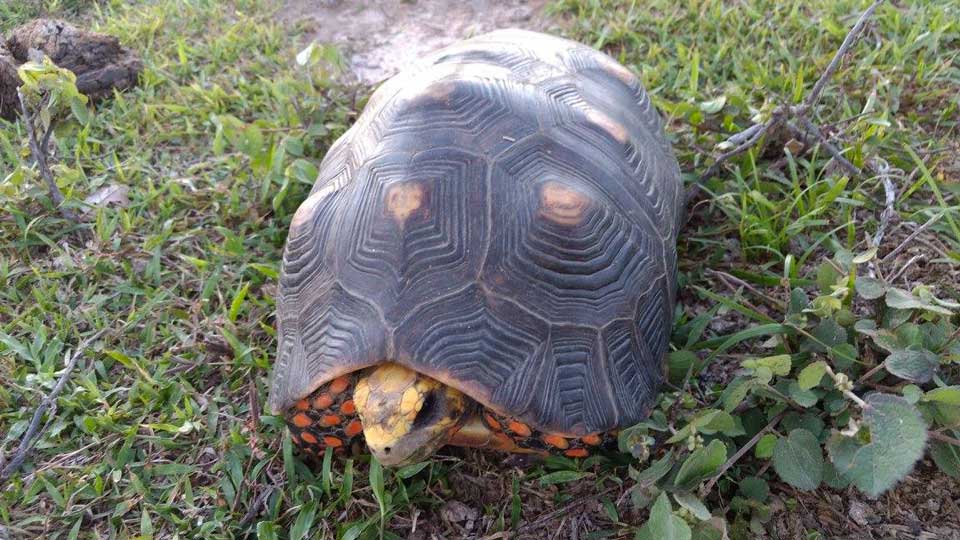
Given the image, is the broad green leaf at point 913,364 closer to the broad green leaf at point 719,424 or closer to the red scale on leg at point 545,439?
the broad green leaf at point 719,424

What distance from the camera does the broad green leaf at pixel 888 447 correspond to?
140 centimetres

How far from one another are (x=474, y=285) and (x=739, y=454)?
0.80m

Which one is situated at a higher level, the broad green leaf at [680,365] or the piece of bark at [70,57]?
the piece of bark at [70,57]

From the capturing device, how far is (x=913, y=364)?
1.66m

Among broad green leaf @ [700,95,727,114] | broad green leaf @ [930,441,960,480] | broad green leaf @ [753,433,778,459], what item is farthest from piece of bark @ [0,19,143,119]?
broad green leaf @ [930,441,960,480]

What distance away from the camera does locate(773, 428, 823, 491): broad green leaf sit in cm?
160

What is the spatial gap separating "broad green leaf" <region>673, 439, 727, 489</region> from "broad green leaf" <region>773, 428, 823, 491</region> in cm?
16

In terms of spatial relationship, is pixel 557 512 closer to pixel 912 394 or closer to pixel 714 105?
pixel 912 394

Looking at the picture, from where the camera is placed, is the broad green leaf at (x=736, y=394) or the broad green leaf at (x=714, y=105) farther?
the broad green leaf at (x=714, y=105)

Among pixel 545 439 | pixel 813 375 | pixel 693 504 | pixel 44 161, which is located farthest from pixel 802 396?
pixel 44 161

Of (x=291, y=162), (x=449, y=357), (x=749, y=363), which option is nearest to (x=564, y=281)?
(x=449, y=357)

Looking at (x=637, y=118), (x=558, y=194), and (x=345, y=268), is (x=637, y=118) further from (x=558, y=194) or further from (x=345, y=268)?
(x=345, y=268)

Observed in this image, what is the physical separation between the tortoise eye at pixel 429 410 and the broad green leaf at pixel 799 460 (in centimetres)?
83

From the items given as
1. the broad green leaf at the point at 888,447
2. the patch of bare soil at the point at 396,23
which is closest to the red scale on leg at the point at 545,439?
the broad green leaf at the point at 888,447
